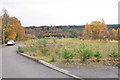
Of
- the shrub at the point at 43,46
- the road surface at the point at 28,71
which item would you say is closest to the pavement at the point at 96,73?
the road surface at the point at 28,71

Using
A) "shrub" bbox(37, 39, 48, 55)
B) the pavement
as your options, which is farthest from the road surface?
"shrub" bbox(37, 39, 48, 55)

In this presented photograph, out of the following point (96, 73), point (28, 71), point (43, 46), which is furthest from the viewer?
point (43, 46)

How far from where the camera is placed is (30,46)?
1961 centimetres

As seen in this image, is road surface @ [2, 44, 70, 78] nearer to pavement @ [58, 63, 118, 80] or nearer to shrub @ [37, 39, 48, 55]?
pavement @ [58, 63, 118, 80]

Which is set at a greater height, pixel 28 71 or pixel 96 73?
pixel 96 73

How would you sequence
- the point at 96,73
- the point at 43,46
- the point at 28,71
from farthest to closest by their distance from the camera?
the point at 43,46 < the point at 28,71 < the point at 96,73

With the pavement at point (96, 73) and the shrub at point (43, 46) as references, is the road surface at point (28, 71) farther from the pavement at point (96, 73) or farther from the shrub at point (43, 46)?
the shrub at point (43, 46)

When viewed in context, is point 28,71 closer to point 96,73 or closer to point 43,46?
point 96,73

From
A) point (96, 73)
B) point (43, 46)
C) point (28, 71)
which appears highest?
point (43, 46)

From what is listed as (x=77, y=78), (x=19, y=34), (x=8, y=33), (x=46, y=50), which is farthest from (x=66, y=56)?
(x=19, y=34)

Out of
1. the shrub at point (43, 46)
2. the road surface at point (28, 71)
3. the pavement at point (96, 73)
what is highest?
the shrub at point (43, 46)

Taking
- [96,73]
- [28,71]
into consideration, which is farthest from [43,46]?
[96,73]

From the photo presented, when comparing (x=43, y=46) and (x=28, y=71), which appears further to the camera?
(x=43, y=46)

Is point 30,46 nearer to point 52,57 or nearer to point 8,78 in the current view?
point 52,57
